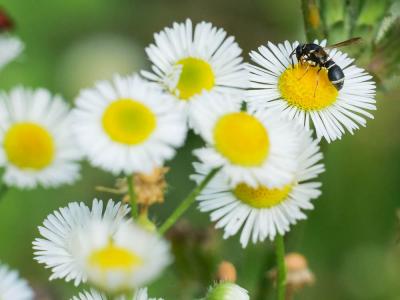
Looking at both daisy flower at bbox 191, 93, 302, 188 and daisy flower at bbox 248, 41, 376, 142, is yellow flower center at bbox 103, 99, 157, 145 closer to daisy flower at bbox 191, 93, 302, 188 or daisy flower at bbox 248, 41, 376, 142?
daisy flower at bbox 191, 93, 302, 188

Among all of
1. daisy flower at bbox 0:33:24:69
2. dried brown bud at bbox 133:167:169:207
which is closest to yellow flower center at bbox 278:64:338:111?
dried brown bud at bbox 133:167:169:207

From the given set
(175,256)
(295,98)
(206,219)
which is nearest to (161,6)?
(206,219)

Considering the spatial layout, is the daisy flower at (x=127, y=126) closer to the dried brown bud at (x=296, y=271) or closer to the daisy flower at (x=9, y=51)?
the daisy flower at (x=9, y=51)

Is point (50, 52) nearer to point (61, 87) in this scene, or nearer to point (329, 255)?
point (61, 87)

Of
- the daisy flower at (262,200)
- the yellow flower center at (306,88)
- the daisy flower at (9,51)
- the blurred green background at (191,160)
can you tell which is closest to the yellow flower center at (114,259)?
the daisy flower at (262,200)

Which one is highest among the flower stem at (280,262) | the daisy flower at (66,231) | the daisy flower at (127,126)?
the daisy flower at (127,126)

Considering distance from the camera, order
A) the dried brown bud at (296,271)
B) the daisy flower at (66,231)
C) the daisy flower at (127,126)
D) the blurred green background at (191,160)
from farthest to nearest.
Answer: the blurred green background at (191,160) → the dried brown bud at (296,271) → the daisy flower at (66,231) → the daisy flower at (127,126)
